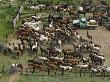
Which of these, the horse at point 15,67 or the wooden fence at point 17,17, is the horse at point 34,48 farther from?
the wooden fence at point 17,17

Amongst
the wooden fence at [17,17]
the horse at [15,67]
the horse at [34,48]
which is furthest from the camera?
the wooden fence at [17,17]

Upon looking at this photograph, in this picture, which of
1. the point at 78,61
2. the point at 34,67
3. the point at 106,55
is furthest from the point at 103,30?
the point at 34,67

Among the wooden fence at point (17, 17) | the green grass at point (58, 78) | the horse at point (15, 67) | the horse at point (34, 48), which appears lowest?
the green grass at point (58, 78)

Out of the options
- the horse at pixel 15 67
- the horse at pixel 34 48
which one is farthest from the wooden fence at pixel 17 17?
the horse at pixel 15 67

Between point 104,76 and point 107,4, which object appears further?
point 107,4

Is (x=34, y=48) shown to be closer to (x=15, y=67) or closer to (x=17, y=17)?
(x=15, y=67)

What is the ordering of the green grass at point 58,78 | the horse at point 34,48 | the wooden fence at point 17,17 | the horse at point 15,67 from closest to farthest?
the green grass at point 58,78 < the horse at point 15,67 < the horse at point 34,48 < the wooden fence at point 17,17

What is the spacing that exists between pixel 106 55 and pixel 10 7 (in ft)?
45.7

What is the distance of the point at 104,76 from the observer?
3459 centimetres

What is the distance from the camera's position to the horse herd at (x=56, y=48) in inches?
1378

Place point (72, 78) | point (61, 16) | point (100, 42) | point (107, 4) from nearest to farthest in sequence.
A: point (72, 78) < point (100, 42) < point (61, 16) < point (107, 4)

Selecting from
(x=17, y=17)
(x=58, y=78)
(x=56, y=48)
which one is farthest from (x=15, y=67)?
(x=17, y=17)

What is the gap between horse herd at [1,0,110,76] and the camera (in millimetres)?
35000

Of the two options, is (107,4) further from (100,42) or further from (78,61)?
(78,61)
